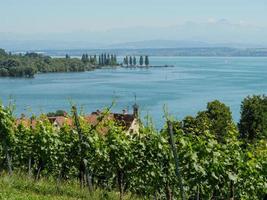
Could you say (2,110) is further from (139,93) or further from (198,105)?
(139,93)

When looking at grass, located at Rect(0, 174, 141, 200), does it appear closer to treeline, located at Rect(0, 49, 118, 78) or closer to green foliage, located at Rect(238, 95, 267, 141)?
green foliage, located at Rect(238, 95, 267, 141)

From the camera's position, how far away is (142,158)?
417 inches

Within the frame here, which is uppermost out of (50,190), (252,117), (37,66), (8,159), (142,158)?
(142,158)

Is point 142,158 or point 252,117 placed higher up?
point 142,158

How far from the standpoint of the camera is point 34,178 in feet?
38.2

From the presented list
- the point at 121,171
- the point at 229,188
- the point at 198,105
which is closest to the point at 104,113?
the point at 121,171

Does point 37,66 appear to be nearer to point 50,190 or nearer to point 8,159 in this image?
point 8,159

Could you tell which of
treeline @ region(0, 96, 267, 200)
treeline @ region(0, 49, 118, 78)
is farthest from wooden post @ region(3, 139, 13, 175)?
treeline @ region(0, 49, 118, 78)

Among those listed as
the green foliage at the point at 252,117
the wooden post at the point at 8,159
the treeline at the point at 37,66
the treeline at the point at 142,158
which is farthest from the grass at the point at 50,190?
the treeline at the point at 37,66

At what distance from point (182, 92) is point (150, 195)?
90927 millimetres

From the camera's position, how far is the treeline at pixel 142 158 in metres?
9.52

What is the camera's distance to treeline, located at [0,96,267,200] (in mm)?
9516

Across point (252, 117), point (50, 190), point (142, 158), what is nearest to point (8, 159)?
point (50, 190)

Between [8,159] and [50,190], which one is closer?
[50,190]
